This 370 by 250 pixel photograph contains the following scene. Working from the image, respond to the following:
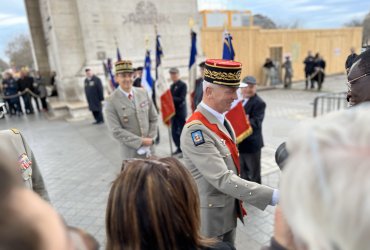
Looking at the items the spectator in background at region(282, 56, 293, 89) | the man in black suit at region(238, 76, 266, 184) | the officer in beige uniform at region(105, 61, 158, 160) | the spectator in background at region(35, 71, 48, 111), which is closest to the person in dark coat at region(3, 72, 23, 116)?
the spectator in background at region(35, 71, 48, 111)

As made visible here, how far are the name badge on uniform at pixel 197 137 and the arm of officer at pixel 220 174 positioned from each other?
0.05 ft

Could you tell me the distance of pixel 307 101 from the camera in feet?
38.6

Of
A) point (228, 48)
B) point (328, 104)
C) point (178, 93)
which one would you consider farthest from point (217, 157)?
point (328, 104)

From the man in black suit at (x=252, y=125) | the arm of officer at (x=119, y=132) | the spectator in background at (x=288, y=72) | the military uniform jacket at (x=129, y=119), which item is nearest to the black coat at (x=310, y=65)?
the spectator in background at (x=288, y=72)

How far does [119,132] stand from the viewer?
369cm

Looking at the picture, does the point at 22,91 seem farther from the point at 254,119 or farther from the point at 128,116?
the point at 254,119

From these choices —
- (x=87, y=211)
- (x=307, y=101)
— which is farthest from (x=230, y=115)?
(x=307, y=101)

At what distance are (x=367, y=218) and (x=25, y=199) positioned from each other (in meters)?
0.75

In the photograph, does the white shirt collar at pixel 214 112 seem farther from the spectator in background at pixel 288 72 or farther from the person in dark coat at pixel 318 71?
the spectator in background at pixel 288 72

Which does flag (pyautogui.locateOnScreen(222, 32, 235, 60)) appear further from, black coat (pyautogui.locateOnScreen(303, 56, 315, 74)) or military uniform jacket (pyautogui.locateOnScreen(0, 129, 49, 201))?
black coat (pyautogui.locateOnScreen(303, 56, 315, 74))

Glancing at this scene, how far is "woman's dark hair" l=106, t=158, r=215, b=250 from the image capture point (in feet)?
3.71

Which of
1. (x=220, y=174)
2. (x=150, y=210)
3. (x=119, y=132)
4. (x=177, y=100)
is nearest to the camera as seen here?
(x=150, y=210)

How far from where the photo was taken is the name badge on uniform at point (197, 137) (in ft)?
6.55

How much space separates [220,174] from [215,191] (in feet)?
0.84
